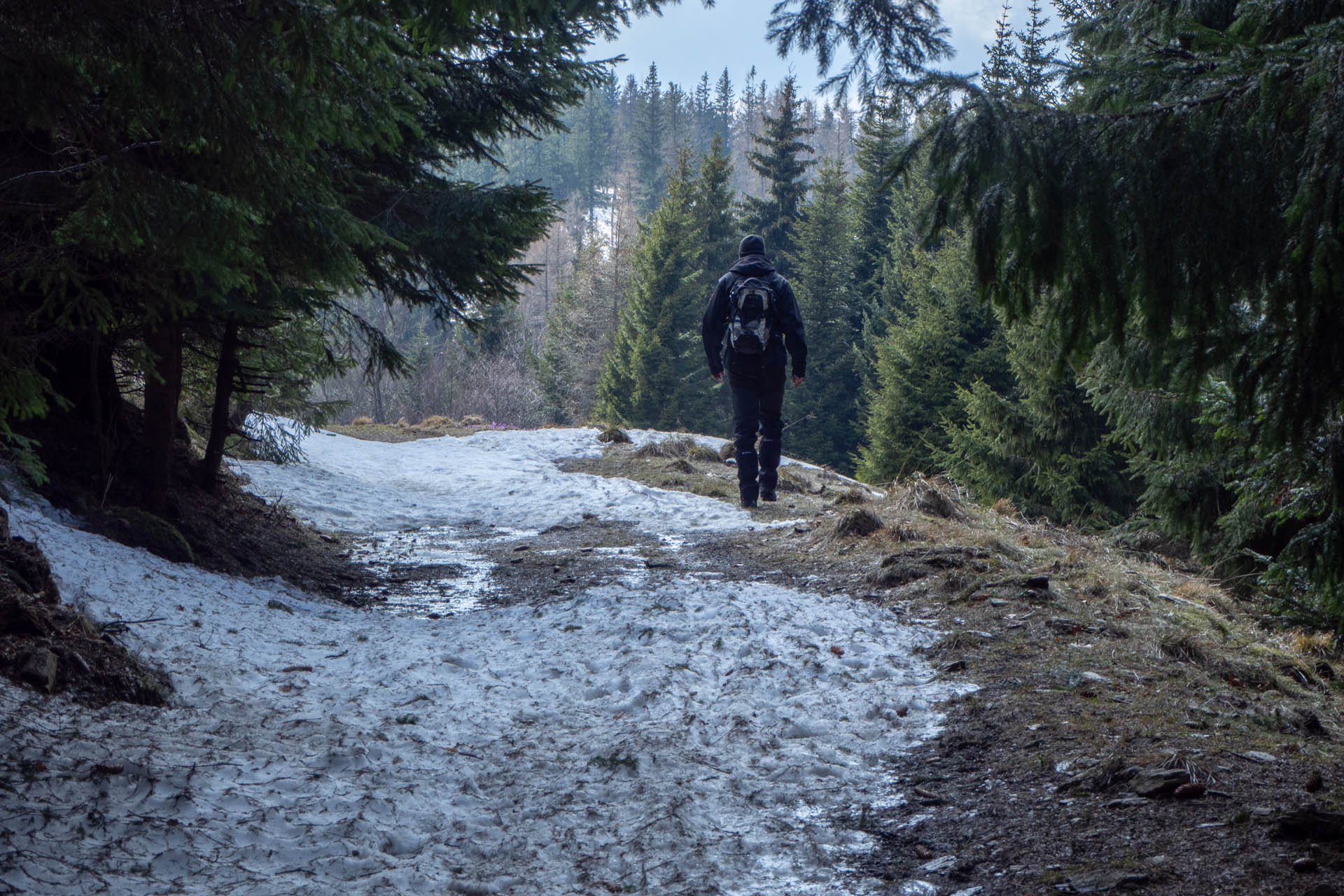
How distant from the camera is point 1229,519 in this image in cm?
521

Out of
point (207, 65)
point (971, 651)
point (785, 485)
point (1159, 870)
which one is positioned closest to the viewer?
point (1159, 870)

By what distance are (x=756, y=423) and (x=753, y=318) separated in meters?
1.12

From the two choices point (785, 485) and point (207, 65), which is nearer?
point (207, 65)

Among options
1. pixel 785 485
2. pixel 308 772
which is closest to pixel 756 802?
pixel 308 772

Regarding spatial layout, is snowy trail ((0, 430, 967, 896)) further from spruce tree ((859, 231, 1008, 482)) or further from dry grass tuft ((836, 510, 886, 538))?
spruce tree ((859, 231, 1008, 482))

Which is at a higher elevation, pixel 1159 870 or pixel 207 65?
pixel 207 65

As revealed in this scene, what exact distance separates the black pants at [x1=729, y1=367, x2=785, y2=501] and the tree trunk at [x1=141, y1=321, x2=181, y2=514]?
4616mm

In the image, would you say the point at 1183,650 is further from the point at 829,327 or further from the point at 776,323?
the point at 829,327

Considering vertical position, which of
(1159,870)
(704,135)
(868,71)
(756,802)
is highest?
(704,135)

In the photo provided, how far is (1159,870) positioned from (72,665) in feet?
11.9

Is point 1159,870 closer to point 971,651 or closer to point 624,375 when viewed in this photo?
point 971,651

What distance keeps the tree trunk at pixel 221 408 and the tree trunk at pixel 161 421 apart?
0.72 metres

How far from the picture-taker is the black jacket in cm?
830

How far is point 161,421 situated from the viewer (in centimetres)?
607
